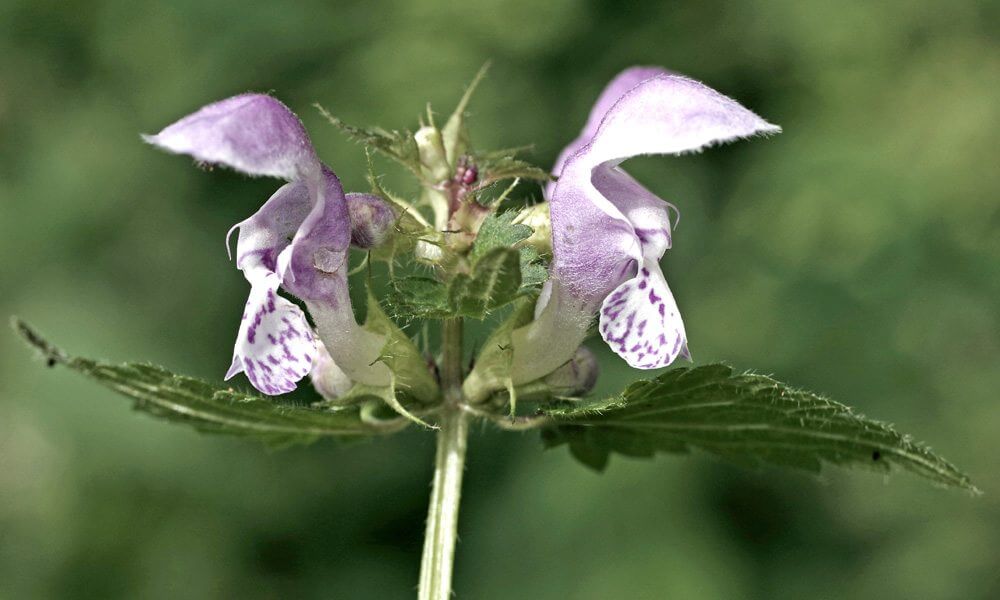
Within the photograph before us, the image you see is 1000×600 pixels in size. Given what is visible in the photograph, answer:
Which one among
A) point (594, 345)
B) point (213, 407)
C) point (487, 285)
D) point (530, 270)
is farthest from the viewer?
point (594, 345)

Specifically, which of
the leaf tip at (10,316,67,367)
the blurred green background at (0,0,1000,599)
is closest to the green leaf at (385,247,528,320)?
the leaf tip at (10,316,67,367)

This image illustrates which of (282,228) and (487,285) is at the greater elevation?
(282,228)

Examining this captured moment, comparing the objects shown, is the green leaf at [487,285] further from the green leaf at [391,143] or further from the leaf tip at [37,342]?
the leaf tip at [37,342]

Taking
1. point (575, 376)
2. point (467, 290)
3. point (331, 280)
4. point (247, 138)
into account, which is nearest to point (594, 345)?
point (575, 376)

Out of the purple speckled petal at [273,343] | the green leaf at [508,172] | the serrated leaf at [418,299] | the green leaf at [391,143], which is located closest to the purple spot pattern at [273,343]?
the purple speckled petal at [273,343]

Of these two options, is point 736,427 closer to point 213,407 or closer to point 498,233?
point 498,233

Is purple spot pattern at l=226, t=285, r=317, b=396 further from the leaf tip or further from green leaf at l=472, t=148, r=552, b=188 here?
green leaf at l=472, t=148, r=552, b=188
